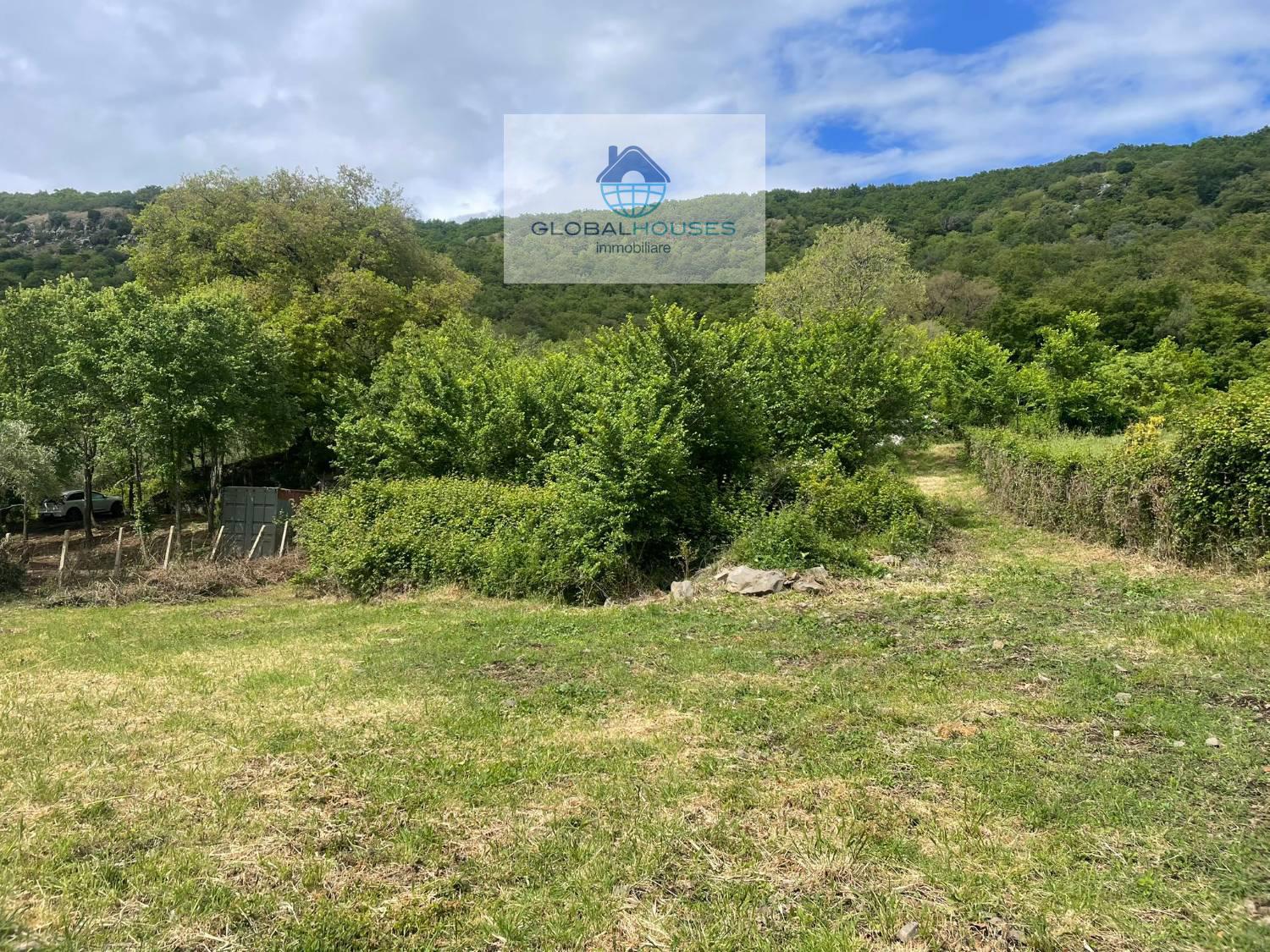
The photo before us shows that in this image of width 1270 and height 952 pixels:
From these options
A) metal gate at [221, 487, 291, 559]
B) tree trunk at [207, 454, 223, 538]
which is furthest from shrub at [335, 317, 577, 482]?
tree trunk at [207, 454, 223, 538]

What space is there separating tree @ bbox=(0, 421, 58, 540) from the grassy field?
1056 cm

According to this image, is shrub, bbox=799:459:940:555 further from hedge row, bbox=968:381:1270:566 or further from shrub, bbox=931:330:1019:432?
shrub, bbox=931:330:1019:432

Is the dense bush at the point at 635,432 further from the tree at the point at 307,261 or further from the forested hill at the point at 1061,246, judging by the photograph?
the forested hill at the point at 1061,246

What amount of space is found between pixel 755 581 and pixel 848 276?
1107 inches

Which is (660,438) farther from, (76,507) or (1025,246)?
(1025,246)

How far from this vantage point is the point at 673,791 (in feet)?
12.7

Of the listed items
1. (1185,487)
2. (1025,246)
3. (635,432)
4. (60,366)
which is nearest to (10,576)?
(60,366)

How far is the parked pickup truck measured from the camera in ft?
72.0

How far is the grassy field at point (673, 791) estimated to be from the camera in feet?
9.21

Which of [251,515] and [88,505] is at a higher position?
[88,505]

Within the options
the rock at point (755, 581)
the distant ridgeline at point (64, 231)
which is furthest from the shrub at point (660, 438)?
the distant ridgeline at point (64, 231)

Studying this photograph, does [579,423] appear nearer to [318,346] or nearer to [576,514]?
[576,514]

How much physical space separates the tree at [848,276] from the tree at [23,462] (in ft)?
90.8

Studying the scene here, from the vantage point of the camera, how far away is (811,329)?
17172 millimetres
